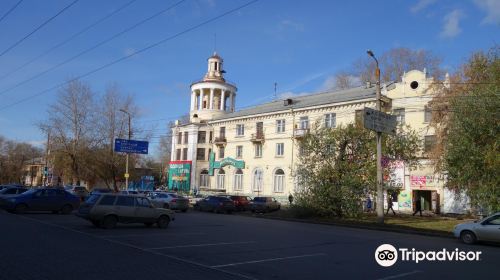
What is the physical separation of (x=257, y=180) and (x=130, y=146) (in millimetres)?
17748

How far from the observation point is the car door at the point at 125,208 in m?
19.7

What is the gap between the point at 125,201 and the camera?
790 inches

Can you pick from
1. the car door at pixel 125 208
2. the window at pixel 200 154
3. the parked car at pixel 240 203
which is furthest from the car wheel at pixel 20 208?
the window at pixel 200 154

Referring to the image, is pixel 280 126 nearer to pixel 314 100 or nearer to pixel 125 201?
pixel 314 100

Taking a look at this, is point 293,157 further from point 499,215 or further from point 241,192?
point 499,215

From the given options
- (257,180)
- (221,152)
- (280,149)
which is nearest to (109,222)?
(280,149)

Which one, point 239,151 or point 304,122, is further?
point 239,151

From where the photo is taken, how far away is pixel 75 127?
56125 mm

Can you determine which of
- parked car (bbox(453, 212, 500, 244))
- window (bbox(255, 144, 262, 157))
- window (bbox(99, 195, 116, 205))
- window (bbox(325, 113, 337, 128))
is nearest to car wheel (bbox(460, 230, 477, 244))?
parked car (bbox(453, 212, 500, 244))

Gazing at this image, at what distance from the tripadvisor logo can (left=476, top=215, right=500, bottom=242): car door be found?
11.6ft

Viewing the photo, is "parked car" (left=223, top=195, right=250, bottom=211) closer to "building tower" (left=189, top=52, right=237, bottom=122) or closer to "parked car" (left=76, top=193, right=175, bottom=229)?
"parked car" (left=76, top=193, right=175, bottom=229)

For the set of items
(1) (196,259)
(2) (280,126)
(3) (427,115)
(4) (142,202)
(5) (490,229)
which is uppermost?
(2) (280,126)

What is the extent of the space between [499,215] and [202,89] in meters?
58.7

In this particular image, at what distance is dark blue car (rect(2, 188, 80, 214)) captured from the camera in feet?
87.5
